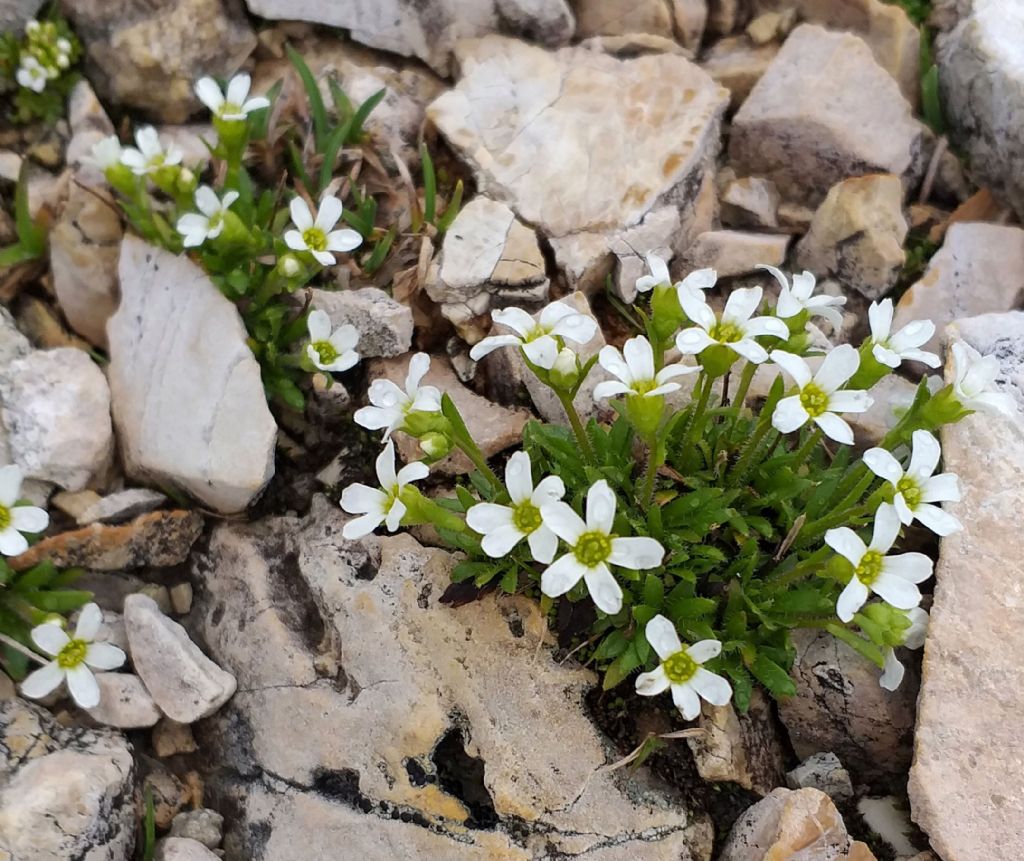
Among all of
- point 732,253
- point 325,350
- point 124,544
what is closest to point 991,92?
point 732,253

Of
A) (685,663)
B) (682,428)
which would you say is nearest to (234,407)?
(682,428)

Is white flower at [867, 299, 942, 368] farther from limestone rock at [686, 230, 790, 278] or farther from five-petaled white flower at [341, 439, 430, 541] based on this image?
five-petaled white flower at [341, 439, 430, 541]

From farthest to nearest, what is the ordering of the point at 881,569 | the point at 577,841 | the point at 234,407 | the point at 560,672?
the point at 234,407
the point at 560,672
the point at 577,841
the point at 881,569

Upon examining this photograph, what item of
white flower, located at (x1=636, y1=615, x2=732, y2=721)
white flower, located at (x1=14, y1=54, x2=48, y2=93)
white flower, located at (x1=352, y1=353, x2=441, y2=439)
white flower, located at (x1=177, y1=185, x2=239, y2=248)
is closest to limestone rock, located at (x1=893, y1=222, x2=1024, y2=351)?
white flower, located at (x1=636, y1=615, x2=732, y2=721)

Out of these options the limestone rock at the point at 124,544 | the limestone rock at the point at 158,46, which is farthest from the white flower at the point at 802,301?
the limestone rock at the point at 158,46

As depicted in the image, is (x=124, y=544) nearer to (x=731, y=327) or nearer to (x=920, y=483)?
(x=731, y=327)

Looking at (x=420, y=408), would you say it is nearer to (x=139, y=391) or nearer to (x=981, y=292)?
(x=139, y=391)
